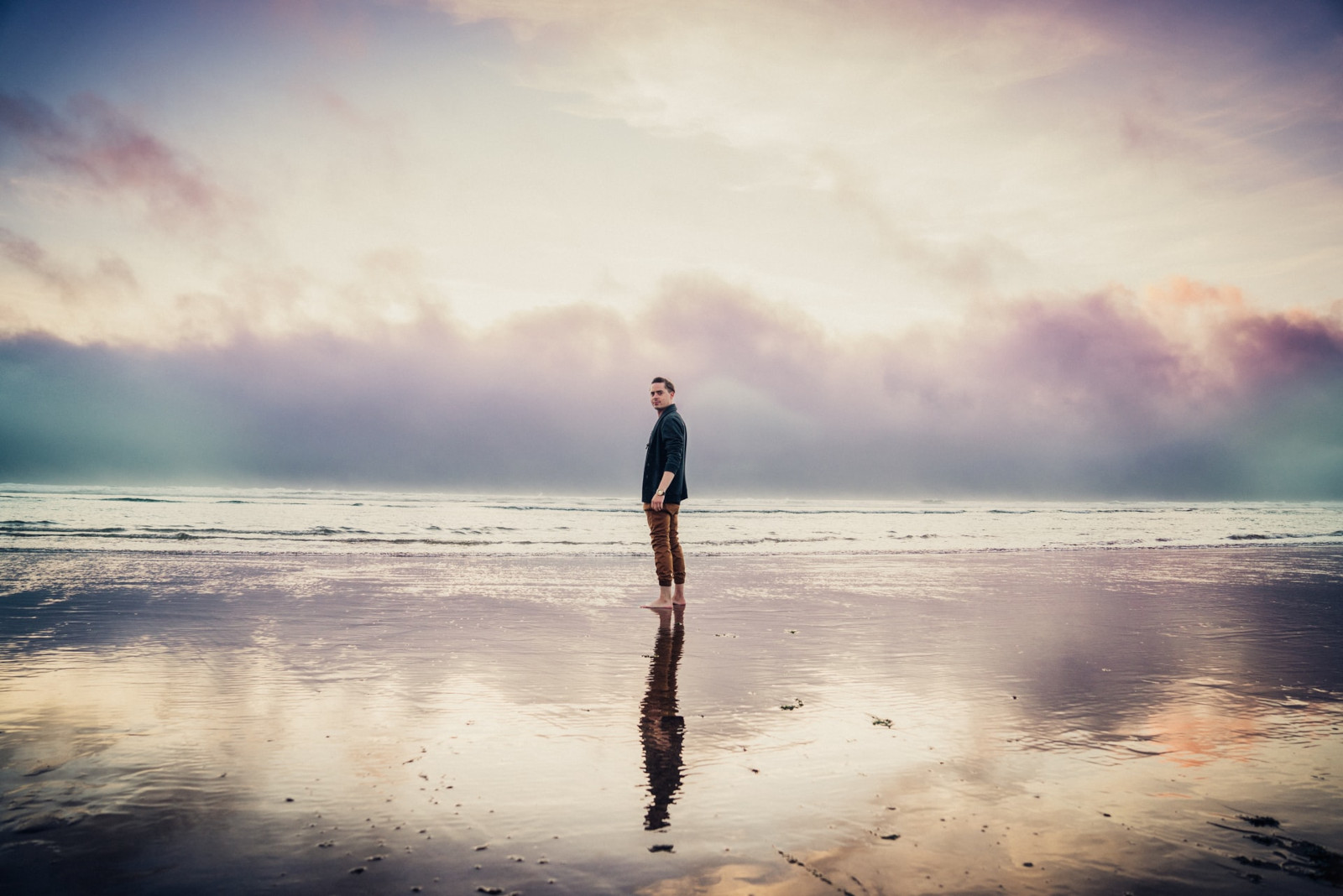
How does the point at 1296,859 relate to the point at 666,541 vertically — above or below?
below

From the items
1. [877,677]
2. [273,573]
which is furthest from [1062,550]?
[273,573]

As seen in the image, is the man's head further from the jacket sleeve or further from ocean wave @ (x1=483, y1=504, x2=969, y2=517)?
ocean wave @ (x1=483, y1=504, x2=969, y2=517)

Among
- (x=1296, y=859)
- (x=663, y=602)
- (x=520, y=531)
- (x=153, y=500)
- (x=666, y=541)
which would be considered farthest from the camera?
(x=153, y=500)

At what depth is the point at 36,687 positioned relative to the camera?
421 centimetres

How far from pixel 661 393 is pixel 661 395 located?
3cm

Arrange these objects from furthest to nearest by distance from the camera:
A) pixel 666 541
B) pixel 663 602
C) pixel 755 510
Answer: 1. pixel 755 510
2. pixel 666 541
3. pixel 663 602

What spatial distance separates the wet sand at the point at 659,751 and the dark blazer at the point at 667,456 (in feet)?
4.90

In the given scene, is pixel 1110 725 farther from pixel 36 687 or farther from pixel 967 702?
pixel 36 687

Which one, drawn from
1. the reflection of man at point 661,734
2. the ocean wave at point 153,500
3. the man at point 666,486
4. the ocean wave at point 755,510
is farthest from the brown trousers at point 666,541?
the ocean wave at point 153,500

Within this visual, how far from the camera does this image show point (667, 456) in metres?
8.13

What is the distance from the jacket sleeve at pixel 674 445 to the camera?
8.06 metres

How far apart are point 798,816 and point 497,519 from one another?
75.4ft

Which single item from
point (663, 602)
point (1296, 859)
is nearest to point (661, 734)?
point (1296, 859)

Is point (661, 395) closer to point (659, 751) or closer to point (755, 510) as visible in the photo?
point (659, 751)
